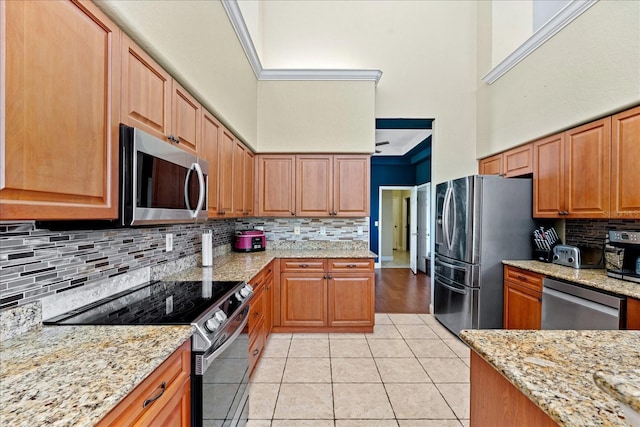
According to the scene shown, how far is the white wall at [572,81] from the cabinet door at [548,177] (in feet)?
0.44

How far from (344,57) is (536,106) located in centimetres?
238

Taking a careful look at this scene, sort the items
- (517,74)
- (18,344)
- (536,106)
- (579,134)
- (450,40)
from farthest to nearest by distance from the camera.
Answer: (450,40)
(517,74)
(536,106)
(579,134)
(18,344)

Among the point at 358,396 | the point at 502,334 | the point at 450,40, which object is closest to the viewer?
the point at 502,334

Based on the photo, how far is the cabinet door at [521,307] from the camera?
2.48 meters

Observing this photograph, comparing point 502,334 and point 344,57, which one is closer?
point 502,334

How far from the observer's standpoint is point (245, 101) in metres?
2.99

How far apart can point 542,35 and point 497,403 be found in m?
3.38

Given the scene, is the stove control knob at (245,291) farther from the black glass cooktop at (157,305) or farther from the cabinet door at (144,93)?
the cabinet door at (144,93)

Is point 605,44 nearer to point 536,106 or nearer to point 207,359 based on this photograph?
point 536,106

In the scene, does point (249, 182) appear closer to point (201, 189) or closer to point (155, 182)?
point (201, 189)

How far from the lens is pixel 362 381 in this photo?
2.28m

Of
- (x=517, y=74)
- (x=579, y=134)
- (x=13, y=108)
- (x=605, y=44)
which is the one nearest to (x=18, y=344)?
(x=13, y=108)

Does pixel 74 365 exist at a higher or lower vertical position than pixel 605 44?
lower

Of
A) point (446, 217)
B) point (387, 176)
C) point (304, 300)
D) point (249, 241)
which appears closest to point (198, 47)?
point (249, 241)
